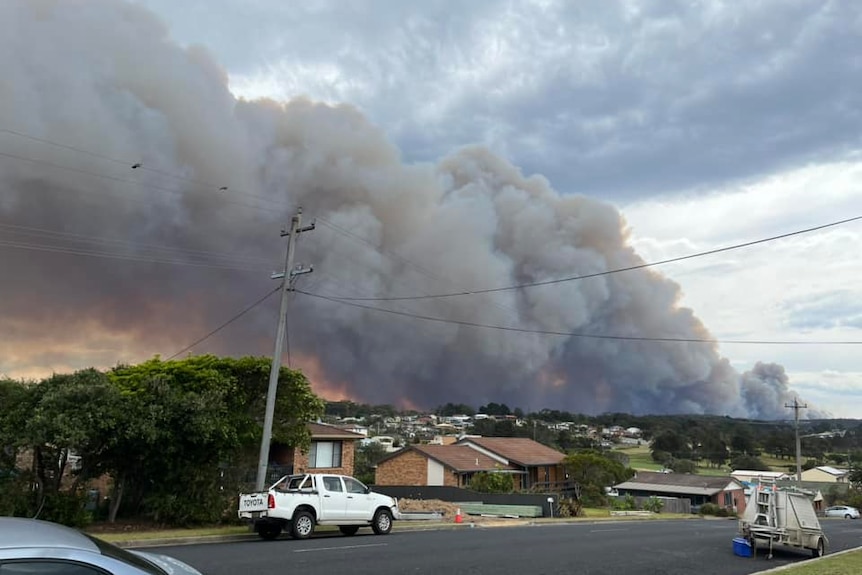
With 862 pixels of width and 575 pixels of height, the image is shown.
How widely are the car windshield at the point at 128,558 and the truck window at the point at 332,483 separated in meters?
12.7

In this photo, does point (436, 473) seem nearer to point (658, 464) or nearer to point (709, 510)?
point (709, 510)

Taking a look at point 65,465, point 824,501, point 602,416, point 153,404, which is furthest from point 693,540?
point 602,416

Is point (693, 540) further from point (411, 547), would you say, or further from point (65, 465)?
point (65, 465)

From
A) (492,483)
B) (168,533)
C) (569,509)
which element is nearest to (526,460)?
(492,483)

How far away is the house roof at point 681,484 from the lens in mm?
61031

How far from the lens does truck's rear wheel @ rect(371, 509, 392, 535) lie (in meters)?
17.4

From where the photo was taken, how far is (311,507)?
16078 millimetres

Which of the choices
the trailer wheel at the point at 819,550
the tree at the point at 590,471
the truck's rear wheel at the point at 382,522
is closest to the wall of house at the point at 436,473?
the tree at the point at 590,471

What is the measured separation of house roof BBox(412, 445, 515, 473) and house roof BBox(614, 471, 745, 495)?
19.7 m

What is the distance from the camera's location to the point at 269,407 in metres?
18.5

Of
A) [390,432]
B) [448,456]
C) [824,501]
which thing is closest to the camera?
[448,456]

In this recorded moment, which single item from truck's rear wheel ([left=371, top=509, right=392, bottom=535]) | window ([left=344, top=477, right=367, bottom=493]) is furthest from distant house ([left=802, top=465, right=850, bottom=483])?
window ([left=344, top=477, right=367, bottom=493])

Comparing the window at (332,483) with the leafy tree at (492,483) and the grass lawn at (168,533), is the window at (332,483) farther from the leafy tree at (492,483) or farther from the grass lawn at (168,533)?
the leafy tree at (492,483)

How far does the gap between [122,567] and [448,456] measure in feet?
151
